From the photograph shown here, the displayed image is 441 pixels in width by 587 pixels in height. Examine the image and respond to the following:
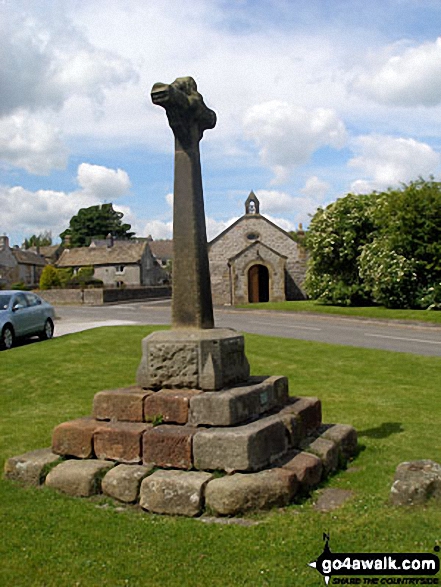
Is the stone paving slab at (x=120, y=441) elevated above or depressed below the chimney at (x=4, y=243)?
below

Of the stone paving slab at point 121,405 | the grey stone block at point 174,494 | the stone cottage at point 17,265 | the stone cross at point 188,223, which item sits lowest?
the grey stone block at point 174,494

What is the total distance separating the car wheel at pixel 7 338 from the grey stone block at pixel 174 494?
1081 cm

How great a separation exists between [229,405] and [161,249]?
10388 cm

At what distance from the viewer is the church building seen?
4184cm

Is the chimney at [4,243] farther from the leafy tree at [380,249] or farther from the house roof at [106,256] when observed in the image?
the leafy tree at [380,249]

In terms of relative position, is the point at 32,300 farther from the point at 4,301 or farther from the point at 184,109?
the point at 184,109

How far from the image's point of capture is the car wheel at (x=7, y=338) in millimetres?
14773

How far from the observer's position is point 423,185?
1122 inches

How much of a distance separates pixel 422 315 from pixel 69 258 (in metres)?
60.5

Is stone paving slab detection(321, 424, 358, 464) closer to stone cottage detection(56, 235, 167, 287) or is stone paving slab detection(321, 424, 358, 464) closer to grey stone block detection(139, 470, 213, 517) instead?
grey stone block detection(139, 470, 213, 517)

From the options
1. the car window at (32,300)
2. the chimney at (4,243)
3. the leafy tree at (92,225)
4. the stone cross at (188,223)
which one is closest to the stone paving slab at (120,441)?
the stone cross at (188,223)

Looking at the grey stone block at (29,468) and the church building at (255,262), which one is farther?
the church building at (255,262)

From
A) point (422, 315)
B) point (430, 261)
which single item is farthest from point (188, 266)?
point (430, 261)

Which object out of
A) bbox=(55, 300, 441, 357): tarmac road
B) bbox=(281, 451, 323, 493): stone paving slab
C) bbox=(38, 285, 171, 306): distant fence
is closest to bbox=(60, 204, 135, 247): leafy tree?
bbox=(38, 285, 171, 306): distant fence
